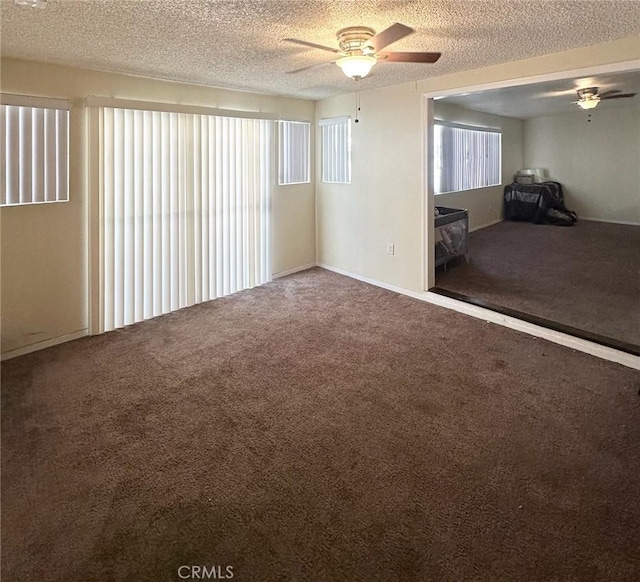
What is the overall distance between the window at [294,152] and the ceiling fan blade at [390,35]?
9.92 ft

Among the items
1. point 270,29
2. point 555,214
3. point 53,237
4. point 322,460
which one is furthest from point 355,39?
point 555,214

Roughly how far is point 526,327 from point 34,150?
4.07 meters

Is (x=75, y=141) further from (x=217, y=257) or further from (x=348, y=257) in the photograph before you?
(x=348, y=257)

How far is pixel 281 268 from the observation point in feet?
19.4

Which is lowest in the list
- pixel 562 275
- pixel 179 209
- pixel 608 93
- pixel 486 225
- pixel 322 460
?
pixel 322 460

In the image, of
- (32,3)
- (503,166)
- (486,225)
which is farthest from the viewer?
(503,166)

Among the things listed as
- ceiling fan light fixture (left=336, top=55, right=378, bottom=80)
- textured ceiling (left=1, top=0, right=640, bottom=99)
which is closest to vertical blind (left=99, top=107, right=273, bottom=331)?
textured ceiling (left=1, top=0, right=640, bottom=99)

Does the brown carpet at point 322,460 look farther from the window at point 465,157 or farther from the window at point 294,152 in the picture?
the window at point 465,157

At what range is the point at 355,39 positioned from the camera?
2879mm

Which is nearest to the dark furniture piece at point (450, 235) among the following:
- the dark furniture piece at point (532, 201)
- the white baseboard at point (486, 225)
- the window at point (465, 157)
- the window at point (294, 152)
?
the window at point (465, 157)

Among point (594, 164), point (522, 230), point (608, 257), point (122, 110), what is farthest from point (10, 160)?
point (594, 164)

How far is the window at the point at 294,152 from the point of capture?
5.68m

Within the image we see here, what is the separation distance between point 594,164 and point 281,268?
7368mm

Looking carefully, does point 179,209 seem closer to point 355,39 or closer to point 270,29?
point 270,29
